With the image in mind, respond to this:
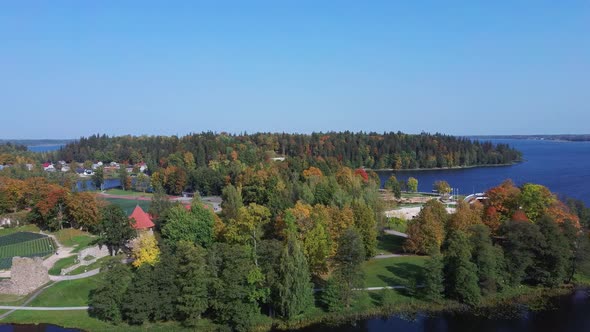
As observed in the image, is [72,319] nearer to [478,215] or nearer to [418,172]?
[478,215]

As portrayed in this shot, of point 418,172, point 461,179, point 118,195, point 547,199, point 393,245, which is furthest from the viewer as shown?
point 418,172

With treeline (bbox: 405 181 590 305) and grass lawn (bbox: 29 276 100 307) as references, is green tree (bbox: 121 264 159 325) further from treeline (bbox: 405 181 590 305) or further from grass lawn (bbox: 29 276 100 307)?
treeline (bbox: 405 181 590 305)

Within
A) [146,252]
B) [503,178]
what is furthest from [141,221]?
[503,178]

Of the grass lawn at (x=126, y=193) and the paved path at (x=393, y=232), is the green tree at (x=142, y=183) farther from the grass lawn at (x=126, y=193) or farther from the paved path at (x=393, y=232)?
the paved path at (x=393, y=232)

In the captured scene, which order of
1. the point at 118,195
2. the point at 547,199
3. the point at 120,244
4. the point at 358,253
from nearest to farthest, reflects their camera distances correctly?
the point at 358,253 < the point at 120,244 < the point at 547,199 < the point at 118,195

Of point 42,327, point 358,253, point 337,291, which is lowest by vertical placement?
point 42,327

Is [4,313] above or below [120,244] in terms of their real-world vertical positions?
below

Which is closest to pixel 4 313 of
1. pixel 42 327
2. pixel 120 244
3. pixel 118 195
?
pixel 42 327
